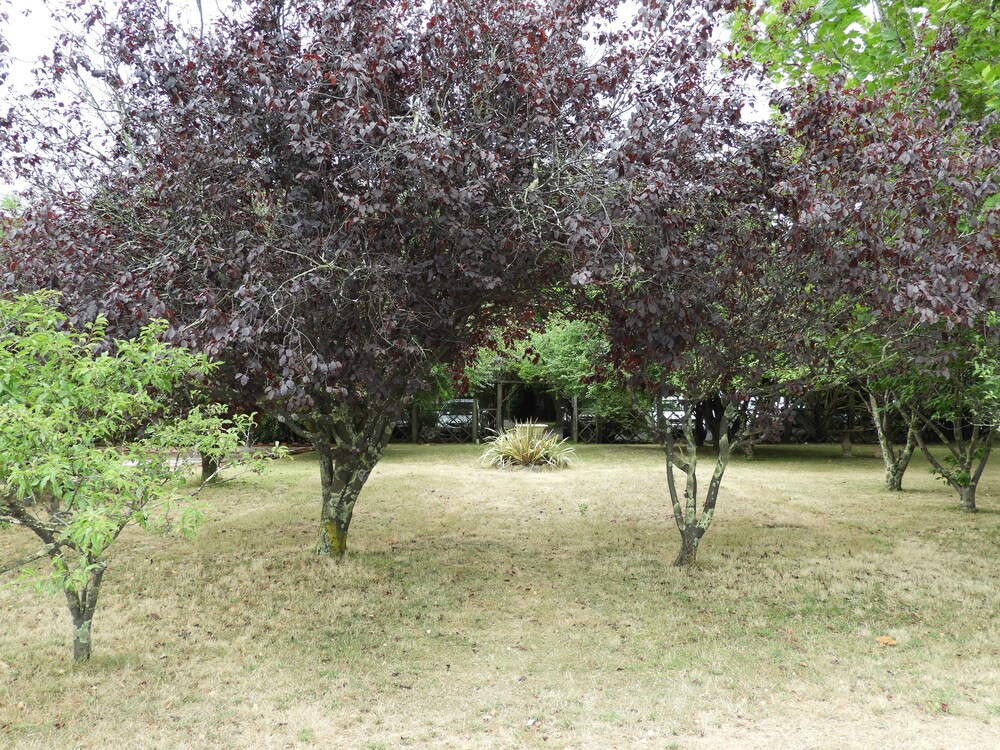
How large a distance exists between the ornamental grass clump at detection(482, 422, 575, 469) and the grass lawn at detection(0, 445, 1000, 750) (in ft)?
15.3

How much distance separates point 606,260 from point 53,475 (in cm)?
312

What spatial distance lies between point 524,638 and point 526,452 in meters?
8.77

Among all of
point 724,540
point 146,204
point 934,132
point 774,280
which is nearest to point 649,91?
point 774,280

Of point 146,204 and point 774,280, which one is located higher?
point 146,204

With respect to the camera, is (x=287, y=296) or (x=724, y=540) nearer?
(x=287, y=296)

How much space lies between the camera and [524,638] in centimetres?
495

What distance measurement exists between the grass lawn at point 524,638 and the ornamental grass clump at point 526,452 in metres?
4.67

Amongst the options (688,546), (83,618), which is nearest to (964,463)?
(688,546)

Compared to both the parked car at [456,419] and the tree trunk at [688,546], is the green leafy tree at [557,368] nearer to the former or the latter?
the parked car at [456,419]

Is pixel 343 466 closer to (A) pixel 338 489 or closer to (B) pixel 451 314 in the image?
(A) pixel 338 489

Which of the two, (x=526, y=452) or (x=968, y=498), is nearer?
(x=968, y=498)

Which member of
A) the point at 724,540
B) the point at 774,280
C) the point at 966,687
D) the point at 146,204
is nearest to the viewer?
the point at 966,687

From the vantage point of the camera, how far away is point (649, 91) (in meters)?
4.89

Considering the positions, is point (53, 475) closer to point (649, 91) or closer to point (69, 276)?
point (69, 276)
